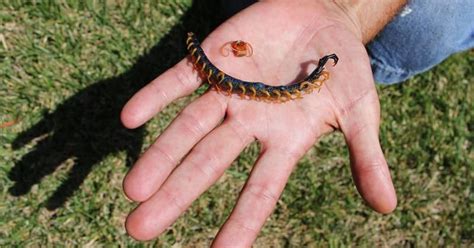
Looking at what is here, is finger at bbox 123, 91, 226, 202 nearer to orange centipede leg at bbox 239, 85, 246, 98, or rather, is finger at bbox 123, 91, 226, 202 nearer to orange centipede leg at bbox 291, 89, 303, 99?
orange centipede leg at bbox 239, 85, 246, 98

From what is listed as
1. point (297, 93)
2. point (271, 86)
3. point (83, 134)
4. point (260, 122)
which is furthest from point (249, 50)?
point (83, 134)

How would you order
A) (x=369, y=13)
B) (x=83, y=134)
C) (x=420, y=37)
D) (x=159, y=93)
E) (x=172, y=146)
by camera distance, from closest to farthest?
(x=172, y=146) → (x=159, y=93) → (x=369, y=13) → (x=420, y=37) → (x=83, y=134)

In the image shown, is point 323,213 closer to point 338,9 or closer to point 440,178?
point 440,178

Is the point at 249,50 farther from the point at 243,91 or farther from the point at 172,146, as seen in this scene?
the point at 172,146

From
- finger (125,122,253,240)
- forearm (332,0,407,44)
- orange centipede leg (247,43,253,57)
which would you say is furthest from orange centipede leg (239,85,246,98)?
forearm (332,0,407,44)

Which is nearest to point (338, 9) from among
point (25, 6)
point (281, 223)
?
point (281, 223)
